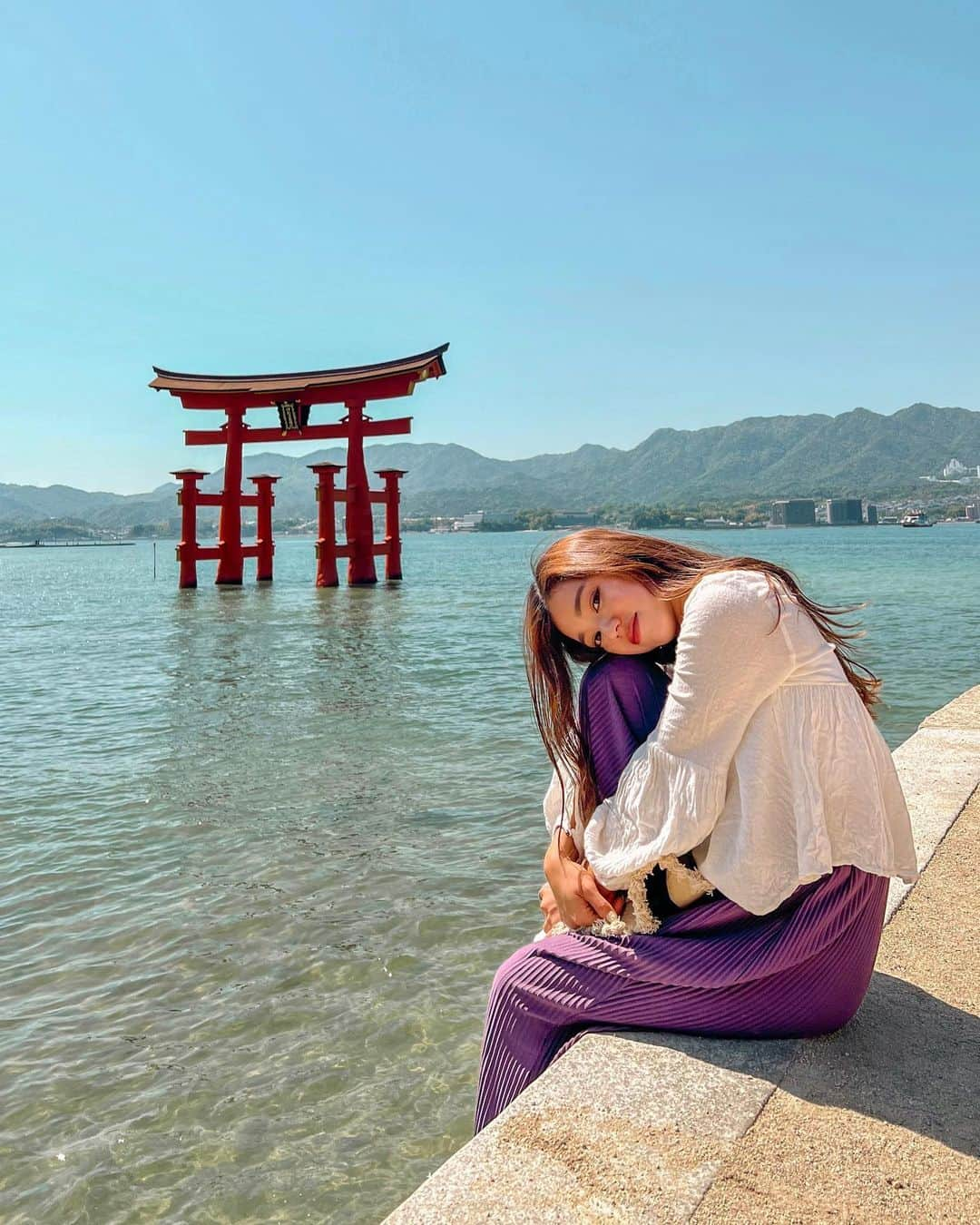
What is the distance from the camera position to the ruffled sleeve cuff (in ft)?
5.24

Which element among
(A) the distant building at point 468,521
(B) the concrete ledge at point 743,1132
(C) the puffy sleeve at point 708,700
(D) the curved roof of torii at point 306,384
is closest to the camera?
(B) the concrete ledge at point 743,1132

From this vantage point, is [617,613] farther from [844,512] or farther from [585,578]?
[844,512]

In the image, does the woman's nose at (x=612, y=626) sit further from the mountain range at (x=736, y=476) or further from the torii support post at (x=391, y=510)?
the mountain range at (x=736, y=476)

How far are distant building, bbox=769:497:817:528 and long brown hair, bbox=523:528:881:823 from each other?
366 feet

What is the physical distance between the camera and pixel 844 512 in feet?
364

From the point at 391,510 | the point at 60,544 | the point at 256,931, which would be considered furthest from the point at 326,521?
the point at 60,544

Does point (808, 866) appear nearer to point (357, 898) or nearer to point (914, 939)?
point (914, 939)

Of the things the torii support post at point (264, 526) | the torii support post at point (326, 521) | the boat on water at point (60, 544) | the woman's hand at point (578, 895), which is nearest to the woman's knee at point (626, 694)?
the woman's hand at point (578, 895)

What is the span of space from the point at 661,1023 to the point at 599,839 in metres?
0.39

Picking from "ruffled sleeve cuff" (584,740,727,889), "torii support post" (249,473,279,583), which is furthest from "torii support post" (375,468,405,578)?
"ruffled sleeve cuff" (584,740,727,889)

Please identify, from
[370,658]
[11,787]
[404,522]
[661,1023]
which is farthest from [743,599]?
[404,522]

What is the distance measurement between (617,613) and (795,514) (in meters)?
114

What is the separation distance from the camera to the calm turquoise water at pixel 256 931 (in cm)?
237

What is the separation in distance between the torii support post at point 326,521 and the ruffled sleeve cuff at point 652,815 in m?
20.7
